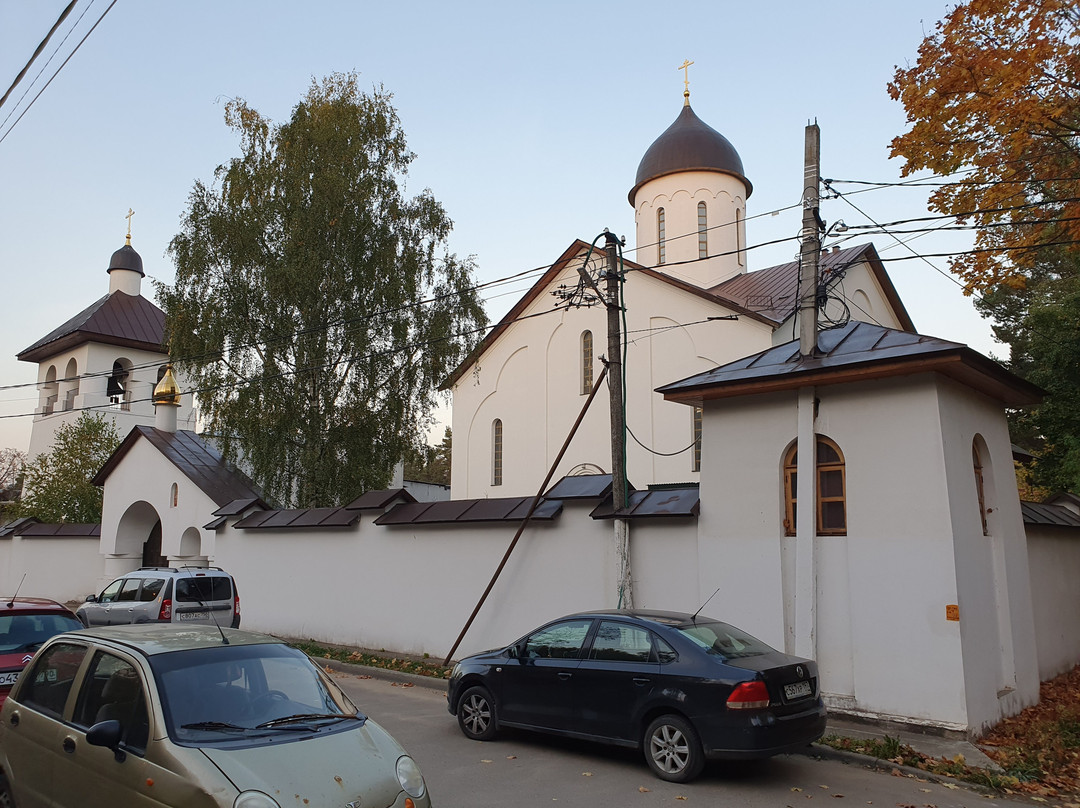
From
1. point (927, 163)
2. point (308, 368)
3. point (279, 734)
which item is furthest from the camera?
point (308, 368)

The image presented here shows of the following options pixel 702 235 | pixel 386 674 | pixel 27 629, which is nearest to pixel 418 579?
pixel 386 674

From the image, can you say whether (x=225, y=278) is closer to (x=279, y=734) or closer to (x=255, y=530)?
(x=255, y=530)

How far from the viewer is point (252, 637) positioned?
5.75 m

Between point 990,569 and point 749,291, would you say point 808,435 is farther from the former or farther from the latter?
point 749,291

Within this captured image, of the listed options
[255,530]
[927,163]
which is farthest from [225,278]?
[927,163]

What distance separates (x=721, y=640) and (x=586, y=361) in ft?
53.3

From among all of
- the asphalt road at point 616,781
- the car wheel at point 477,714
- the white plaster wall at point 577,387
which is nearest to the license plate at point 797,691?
the asphalt road at point 616,781

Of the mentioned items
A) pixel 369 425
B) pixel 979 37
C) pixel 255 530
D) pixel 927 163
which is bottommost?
pixel 255 530

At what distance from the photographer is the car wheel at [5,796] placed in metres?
5.37

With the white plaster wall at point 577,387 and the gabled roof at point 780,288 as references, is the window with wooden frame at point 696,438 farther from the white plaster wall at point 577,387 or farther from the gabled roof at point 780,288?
the gabled roof at point 780,288

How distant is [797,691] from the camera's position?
7.36 m

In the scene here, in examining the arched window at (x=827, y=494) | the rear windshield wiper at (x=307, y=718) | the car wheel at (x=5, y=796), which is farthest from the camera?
the arched window at (x=827, y=494)

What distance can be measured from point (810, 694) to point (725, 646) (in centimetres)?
86

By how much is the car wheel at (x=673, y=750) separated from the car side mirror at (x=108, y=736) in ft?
15.3
